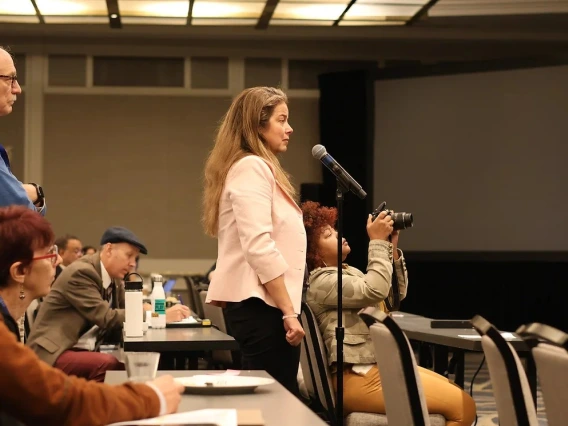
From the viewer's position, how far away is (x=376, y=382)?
10.8ft

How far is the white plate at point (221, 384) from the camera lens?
79.1 inches

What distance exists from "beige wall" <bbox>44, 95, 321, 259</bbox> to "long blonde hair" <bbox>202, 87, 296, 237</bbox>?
854 cm

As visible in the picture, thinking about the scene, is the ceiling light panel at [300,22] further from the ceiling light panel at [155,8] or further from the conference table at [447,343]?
the conference table at [447,343]

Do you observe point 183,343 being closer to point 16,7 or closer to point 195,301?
point 195,301

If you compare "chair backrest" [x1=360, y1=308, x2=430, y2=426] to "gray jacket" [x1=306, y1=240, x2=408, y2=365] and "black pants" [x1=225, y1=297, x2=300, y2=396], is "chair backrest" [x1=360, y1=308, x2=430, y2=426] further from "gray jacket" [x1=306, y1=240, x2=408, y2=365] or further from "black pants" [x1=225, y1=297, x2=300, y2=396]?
"gray jacket" [x1=306, y1=240, x2=408, y2=365]

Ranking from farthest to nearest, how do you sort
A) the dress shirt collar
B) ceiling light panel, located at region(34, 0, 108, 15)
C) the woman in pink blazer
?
ceiling light panel, located at region(34, 0, 108, 15)
the dress shirt collar
the woman in pink blazer

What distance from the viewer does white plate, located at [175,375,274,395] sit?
2010mm

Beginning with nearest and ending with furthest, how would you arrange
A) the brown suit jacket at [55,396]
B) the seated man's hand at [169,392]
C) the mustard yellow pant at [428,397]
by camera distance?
the brown suit jacket at [55,396] → the seated man's hand at [169,392] → the mustard yellow pant at [428,397]

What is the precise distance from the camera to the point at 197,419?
1.55m

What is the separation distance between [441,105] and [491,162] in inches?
32.8

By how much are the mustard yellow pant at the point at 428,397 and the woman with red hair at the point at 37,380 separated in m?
1.63

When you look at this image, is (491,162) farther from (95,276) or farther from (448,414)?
(448,414)

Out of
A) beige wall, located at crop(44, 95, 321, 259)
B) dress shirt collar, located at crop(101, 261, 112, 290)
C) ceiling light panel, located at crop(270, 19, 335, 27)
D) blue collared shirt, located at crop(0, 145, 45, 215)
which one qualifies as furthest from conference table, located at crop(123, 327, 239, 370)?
beige wall, located at crop(44, 95, 321, 259)

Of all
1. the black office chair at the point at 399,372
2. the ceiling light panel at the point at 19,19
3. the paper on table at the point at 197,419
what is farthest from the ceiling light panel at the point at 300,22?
the paper on table at the point at 197,419
